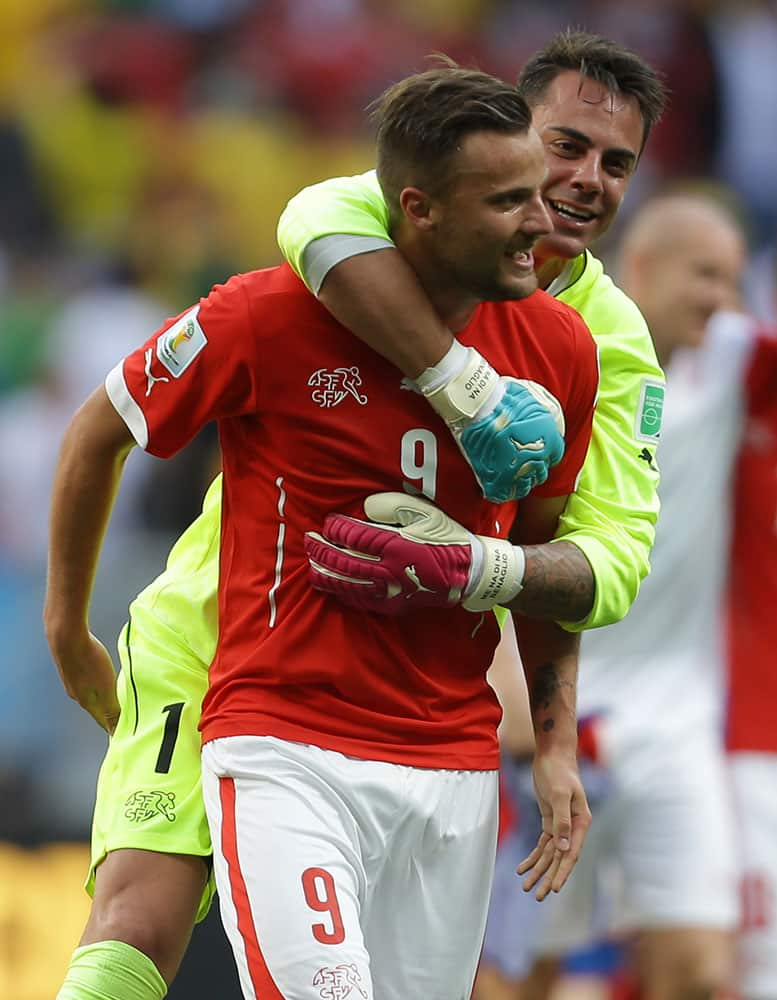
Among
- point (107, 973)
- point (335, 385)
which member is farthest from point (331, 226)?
point (107, 973)

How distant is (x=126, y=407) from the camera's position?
3.15 metres

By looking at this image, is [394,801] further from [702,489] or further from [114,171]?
[114,171]

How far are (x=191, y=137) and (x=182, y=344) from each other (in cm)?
714

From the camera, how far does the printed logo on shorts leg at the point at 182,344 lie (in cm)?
305

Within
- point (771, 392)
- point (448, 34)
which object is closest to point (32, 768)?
point (771, 392)

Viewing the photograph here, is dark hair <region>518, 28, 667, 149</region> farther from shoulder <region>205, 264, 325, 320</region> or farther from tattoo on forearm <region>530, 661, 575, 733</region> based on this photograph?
tattoo on forearm <region>530, 661, 575, 733</region>

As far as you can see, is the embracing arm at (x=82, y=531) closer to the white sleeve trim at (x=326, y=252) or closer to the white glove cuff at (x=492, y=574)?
the white sleeve trim at (x=326, y=252)

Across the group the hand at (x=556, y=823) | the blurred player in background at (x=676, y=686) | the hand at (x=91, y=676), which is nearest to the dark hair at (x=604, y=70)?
the hand at (x=556, y=823)

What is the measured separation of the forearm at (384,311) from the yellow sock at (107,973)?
3.79 ft

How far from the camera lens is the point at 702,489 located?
5.50m

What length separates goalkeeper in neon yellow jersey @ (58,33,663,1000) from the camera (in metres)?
3.20

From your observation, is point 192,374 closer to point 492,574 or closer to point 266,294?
point 266,294

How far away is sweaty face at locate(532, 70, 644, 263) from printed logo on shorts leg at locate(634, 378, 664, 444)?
0.95ft

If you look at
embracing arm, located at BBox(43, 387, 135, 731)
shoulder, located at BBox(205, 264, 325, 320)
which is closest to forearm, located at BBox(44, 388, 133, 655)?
embracing arm, located at BBox(43, 387, 135, 731)
